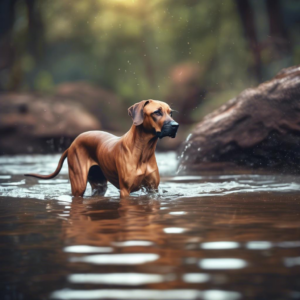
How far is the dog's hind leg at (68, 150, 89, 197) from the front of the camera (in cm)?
596

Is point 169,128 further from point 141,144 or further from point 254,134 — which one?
point 254,134

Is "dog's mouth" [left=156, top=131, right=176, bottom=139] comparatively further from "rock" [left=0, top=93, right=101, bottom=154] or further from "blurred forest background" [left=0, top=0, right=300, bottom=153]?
"blurred forest background" [left=0, top=0, right=300, bottom=153]

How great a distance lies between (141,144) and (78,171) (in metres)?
0.91

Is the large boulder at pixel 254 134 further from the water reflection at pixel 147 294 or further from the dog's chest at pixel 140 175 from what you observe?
the water reflection at pixel 147 294

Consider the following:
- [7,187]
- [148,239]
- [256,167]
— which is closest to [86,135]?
A: [7,187]

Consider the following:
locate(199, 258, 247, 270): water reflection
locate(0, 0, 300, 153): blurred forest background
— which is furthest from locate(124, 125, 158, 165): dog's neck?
locate(0, 0, 300, 153): blurred forest background

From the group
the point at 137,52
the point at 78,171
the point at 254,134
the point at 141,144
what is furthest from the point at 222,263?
the point at 137,52

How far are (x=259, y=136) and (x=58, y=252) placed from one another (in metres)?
6.38

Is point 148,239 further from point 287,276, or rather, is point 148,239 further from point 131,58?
point 131,58

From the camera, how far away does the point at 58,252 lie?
2.91m

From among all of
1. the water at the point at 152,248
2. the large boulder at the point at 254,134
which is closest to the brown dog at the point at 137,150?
the water at the point at 152,248

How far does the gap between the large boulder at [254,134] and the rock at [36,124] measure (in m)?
9.41

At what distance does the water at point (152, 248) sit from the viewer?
7.32 feet

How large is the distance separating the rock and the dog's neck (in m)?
12.9
